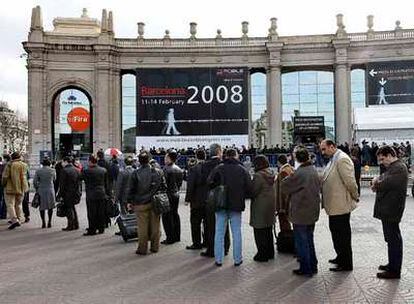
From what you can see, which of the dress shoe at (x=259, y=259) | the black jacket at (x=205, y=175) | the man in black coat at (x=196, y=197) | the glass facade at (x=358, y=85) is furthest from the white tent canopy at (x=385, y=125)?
the dress shoe at (x=259, y=259)

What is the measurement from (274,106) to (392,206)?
39.8m

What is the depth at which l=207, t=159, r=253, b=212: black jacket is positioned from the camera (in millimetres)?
8906

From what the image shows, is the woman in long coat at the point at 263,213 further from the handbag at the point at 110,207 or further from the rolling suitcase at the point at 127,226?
the handbag at the point at 110,207

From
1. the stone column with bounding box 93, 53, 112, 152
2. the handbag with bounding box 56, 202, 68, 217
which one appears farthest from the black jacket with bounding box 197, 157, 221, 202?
the stone column with bounding box 93, 53, 112, 152

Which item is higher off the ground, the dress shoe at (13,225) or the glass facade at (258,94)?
the glass facade at (258,94)

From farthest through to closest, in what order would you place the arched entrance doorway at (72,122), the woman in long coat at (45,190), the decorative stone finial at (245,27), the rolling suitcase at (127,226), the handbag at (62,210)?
1. the decorative stone finial at (245,27)
2. the arched entrance doorway at (72,122)
3. the woman in long coat at (45,190)
4. the handbag at (62,210)
5. the rolling suitcase at (127,226)

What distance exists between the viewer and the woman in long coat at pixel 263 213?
902cm

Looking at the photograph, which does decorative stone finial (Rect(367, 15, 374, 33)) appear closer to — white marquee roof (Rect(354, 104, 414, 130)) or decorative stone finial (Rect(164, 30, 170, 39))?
white marquee roof (Rect(354, 104, 414, 130))

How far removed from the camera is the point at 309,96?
157ft

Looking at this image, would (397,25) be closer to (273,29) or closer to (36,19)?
(273,29)

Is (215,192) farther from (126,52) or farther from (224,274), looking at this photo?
(126,52)

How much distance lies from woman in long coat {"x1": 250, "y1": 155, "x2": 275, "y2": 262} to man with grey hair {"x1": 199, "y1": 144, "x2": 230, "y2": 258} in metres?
0.76

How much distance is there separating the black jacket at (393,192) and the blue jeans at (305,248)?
103cm

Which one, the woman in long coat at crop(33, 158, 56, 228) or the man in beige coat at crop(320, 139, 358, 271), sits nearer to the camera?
the man in beige coat at crop(320, 139, 358, 271)
